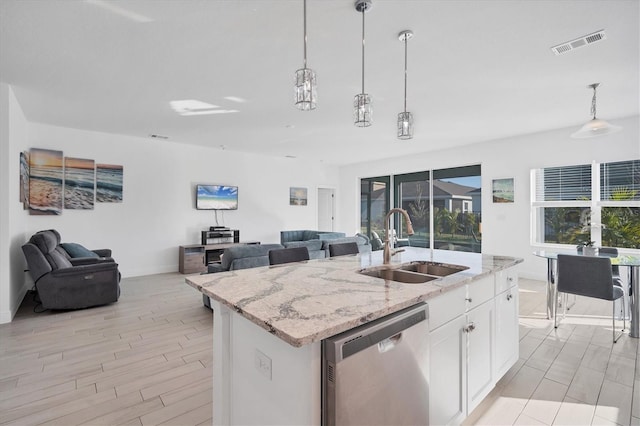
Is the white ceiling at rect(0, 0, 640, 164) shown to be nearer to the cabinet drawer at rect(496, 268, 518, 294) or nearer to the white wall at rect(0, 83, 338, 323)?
the white wall at rect(0, 83, 338, 323)

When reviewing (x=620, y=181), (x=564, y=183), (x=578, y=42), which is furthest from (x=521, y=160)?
(x=578, y=42)

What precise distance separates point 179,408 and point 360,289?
1.48 meters

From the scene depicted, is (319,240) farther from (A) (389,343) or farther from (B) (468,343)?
(A) (389,343)

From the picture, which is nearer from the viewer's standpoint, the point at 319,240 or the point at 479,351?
the point at 479,351

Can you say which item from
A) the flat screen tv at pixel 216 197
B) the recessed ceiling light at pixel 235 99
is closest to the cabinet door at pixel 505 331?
the recessed ceiling light at pixel 235 99

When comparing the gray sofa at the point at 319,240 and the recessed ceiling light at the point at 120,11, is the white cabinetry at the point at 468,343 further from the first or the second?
the recessed ceiling light at the point at 120,11

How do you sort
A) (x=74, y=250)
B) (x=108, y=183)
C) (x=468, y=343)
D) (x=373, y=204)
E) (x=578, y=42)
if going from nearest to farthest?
(x=468, y=343), (x=578, y=42), (x=74, y=250), (x=108, y=183), (x=373, y=204)

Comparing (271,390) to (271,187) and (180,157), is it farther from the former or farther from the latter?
(271,187)

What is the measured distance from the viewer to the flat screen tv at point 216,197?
6.57 meters

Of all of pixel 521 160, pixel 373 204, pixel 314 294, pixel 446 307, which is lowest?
pixel 446 307

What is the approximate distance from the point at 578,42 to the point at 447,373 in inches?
114

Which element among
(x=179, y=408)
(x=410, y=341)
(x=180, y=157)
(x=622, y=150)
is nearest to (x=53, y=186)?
(x=180, y=157)

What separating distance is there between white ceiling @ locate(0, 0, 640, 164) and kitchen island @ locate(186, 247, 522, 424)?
1.82 m

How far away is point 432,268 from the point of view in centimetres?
225
